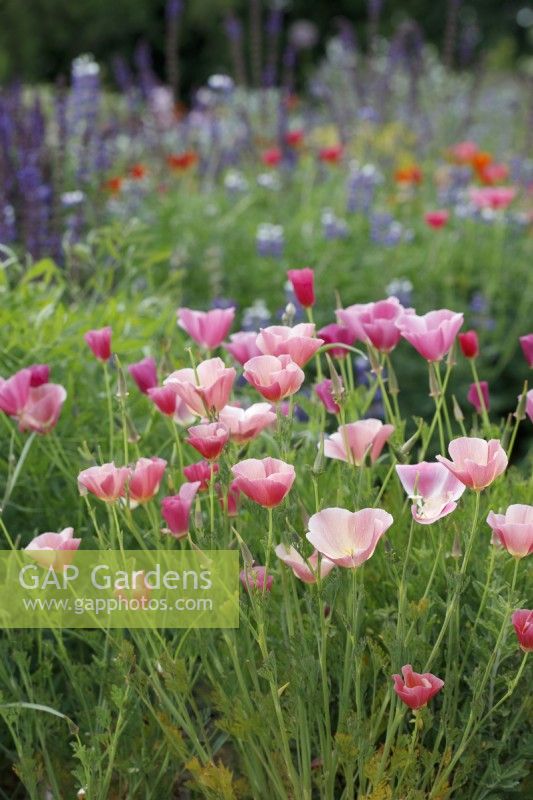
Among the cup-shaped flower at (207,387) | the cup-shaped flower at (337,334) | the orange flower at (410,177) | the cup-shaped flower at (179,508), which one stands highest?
the cup-shaped flower at (207,387)

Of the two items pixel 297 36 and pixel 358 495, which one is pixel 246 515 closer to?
pixel 358 495

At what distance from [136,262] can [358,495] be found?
2.50 metres

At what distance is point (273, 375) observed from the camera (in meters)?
1.34

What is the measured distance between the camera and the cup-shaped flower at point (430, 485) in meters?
1.35

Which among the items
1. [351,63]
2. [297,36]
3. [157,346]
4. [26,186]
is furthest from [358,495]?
[297,36]

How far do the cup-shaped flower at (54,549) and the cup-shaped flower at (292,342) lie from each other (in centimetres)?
36

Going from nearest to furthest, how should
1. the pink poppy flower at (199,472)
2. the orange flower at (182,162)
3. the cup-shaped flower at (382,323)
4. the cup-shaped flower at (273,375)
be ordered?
the cup-shaped flower at (273,375) < the pink poppy flower at (199,472) < the cup-shaped flower at (382,323) < the orange flower at (182,162)

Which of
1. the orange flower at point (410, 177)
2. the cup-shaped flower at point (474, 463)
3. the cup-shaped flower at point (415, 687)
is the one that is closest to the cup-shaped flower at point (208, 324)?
the cup-shaped flower at point (474, 463)

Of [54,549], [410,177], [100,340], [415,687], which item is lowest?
[410,177]

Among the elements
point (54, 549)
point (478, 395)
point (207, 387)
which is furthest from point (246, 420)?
point (478, 395)

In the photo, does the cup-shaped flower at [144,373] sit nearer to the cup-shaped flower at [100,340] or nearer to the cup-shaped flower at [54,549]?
the cup-shaped flower at [100,340]

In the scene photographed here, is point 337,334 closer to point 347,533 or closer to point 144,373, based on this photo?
point 144,373

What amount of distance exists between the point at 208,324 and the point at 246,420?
302 mm

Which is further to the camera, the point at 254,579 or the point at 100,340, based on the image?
the point at 100,340
